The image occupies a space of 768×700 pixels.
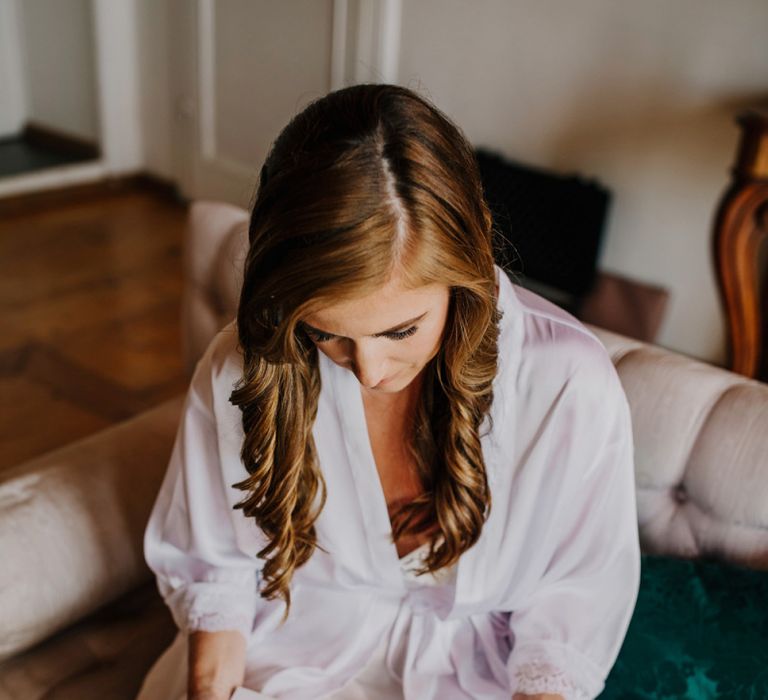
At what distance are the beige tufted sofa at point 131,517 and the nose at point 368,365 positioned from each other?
1.06ft

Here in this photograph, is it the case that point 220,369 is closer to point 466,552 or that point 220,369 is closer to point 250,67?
point 466,552

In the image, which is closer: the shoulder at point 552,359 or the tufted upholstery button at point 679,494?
the shoulder at point 552,359

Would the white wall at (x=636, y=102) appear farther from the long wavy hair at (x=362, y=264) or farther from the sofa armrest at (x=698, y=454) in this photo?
the long wavy hair at (x=362, y=264)

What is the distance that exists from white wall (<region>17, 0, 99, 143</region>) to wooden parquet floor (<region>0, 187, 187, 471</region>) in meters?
0.57

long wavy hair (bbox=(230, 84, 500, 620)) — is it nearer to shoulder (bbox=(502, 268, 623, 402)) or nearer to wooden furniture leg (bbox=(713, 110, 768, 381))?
shoulder (bbox=(502, 268, 623, 402))

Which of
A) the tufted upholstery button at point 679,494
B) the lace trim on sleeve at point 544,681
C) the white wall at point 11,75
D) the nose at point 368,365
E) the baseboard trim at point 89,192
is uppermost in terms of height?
the nose at point 368,365

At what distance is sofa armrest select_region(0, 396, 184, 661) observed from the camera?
47.3 inches

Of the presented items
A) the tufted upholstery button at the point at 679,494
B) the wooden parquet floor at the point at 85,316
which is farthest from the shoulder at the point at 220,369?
the wooden parquet floor at the point at 85,316

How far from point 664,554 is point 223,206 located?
902 millimetres

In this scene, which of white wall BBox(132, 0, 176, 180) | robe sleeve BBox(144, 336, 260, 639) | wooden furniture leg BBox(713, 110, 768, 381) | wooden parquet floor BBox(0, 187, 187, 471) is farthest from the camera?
white wall BBox(132, 0, 176, 180)

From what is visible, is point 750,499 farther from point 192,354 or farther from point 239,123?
point 239,123

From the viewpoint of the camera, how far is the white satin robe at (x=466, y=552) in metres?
1.07

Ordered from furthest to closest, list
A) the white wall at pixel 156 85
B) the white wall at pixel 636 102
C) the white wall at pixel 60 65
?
the white wall at pixel 60 65 < the white wall at pixel 156 85 < the white wall at pixel 636 102

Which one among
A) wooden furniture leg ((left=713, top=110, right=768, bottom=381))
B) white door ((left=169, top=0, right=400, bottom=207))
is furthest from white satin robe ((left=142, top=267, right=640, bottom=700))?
white door ((left=169, top=0, right=400, bottom=207))
